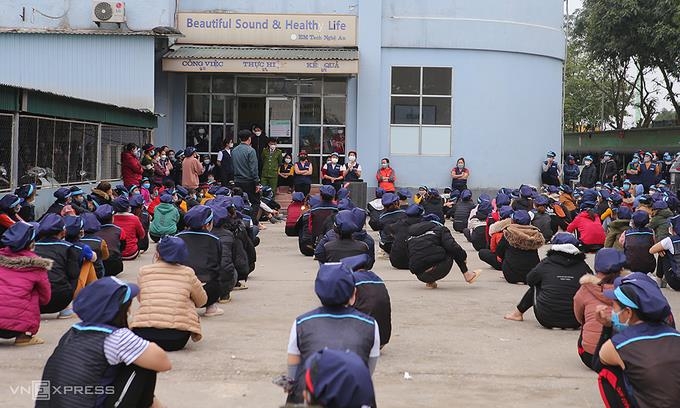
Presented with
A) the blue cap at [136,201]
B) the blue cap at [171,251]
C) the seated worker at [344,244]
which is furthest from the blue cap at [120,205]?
the blue cap at [171,251]

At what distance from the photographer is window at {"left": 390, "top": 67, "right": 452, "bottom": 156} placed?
93.8 ft

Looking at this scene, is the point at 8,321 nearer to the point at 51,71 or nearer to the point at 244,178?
the point at 244,178

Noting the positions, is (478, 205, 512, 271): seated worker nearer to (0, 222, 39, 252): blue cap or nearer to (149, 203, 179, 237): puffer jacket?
(149, 203, 179, 237): puffer jacket

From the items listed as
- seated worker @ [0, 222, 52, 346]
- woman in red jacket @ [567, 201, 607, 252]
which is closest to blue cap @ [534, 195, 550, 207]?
woman in red jacket @ [567, 201, 607, 252]

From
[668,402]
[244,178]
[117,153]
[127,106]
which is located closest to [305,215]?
[244,178]

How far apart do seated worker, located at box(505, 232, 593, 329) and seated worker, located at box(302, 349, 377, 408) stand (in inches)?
262

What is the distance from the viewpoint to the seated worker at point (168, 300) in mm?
8398

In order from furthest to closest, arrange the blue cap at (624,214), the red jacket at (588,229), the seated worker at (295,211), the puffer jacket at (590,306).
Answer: the seated worker at (295,211), the red jacket at (588,229), the blue cap at (624,214), the puffer jacket at (590,306)

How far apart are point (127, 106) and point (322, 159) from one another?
6125 millimetres

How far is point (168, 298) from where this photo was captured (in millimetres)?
8422

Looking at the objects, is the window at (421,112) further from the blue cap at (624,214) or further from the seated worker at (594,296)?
the seated worker at (594,296)

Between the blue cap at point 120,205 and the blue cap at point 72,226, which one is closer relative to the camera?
the blue cap at point 72,226

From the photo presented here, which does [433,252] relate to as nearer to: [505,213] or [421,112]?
[505,213]

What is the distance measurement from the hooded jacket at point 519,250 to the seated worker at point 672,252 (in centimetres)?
158
